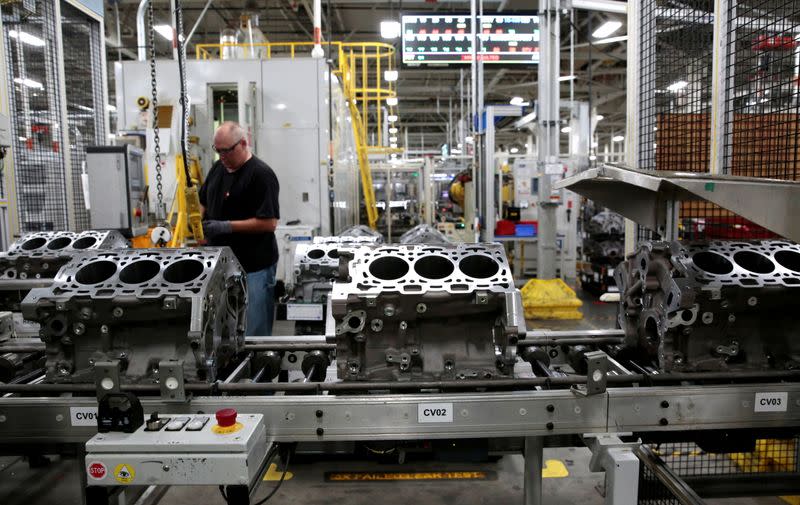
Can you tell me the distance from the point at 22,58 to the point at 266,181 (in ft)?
16.2

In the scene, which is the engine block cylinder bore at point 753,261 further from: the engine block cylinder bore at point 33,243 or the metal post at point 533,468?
the engine block cylinder bore at point 33,243

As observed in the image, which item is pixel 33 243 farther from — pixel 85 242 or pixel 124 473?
pixel 124 473

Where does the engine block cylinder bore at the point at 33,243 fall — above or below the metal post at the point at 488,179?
below

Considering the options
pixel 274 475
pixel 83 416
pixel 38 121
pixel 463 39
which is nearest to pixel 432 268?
pixel 83 416

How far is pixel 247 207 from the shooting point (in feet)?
11.5

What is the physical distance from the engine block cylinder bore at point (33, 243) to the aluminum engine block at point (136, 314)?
2.04 metres

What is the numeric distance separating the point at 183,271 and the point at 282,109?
5119mm

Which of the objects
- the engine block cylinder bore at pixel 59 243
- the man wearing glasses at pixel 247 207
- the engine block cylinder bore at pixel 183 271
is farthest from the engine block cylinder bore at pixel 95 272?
the engine block cylinder bore at pixel 59 243

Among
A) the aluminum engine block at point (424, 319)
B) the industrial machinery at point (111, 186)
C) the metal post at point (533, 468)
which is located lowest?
the metal post at point (533, 468)

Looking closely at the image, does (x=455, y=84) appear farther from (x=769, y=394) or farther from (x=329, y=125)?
(x=769, y=394)

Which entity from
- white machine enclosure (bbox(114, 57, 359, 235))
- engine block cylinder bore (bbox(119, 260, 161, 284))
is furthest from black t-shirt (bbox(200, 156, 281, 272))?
white machine enclosure (bbox(114, 57, 359, 235))

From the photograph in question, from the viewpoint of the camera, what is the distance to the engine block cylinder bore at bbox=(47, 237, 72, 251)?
3922 millimetres

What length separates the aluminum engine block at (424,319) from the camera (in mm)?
2102

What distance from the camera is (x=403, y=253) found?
2387 millimetres
